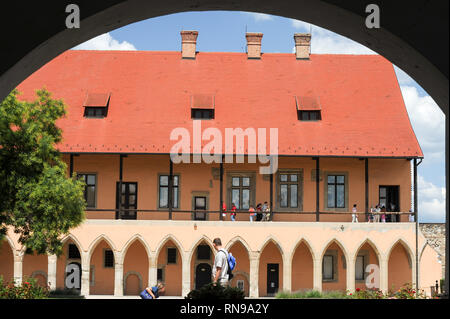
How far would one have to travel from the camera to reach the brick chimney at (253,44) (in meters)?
30.7

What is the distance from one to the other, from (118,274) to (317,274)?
8.45 meters

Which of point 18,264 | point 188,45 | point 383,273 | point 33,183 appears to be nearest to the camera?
point 33,183

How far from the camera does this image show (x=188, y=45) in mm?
30734

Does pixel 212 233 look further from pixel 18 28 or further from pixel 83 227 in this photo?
pixel 18 28

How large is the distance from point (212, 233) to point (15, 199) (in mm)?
10274

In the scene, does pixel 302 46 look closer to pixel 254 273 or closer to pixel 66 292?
pixel 254 273

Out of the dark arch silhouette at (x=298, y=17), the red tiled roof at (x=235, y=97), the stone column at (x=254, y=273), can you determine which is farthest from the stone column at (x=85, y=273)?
the dark arch silhouette at (x=298, y=17)

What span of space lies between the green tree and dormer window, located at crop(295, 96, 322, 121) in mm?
12559

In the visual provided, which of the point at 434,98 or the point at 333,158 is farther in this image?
the point at 333,158

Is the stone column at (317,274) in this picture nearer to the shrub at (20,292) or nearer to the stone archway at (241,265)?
the stone archway at (241,265)

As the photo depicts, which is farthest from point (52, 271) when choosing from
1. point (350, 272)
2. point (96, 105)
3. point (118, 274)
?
point (350, 272)

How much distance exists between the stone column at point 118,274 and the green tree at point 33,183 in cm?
713

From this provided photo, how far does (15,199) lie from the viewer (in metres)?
17.5
